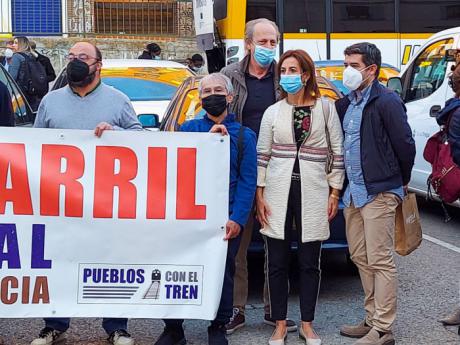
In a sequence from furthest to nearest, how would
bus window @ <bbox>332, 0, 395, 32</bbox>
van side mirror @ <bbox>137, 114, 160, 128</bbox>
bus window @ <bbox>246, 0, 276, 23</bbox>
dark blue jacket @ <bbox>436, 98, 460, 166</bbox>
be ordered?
bus window @ <bbox>332, 0, 395, 32</bbox> → bus window @ <bbox>246, 0, 276, 23</bbox> → van side mirror @ <bbox>137, 114, 160, 128</bbox> → dark blue jacket @ <bbox>436, 98, 460, 166</bbox>

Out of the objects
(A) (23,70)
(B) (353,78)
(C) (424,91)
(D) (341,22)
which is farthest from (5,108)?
(D) (341,22)

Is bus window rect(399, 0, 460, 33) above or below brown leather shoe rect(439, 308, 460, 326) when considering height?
above

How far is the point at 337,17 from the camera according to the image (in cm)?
1584

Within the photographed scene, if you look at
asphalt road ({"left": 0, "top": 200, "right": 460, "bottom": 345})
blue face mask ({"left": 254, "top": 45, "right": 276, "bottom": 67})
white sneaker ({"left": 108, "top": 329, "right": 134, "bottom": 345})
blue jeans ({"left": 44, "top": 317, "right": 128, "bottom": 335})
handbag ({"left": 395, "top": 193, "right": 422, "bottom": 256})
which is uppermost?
blue face mask ({"left": 254, "top": 45, "right": 276, "bottom": 67})

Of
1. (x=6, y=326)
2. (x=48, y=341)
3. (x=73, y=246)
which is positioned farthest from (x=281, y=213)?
(x=6, y=326)

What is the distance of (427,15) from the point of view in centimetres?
1628

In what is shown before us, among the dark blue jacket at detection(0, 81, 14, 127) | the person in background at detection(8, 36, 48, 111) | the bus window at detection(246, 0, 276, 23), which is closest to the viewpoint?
the dark blue jacket at detection(0, 81, 14, 127)

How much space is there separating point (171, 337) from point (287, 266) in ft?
2.80

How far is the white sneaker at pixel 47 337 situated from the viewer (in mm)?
5406

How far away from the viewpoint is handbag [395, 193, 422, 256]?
18.5 feet

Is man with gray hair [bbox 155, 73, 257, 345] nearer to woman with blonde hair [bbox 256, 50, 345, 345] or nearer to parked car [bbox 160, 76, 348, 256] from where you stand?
woman with blonde hair [bbox 256, 50, 345, 345]

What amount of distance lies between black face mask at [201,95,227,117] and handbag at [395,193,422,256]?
4.29 ft

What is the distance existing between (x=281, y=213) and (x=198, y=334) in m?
1.02


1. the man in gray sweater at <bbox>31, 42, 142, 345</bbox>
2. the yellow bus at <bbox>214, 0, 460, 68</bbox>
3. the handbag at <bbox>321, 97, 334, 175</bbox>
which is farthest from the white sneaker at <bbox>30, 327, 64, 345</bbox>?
the yellow bus at <bbox>214, 0, 460, 68</bbox>
